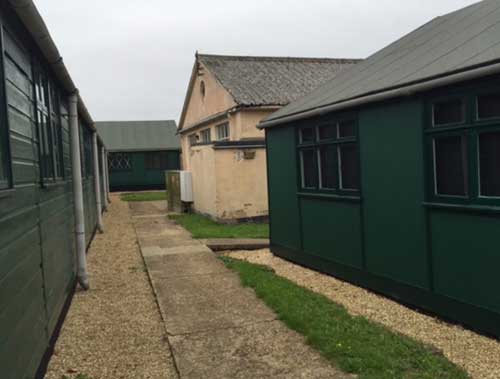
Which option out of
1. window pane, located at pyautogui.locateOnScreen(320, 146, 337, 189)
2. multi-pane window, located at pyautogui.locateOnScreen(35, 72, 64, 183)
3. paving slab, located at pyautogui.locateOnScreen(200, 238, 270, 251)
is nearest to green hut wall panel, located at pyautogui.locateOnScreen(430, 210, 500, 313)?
window pane, located at pyautogui.locateOnScreen(320, 146, 337, 189)

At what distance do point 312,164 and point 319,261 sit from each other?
61.7 inches

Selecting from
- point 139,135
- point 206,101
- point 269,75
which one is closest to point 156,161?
point 139,135

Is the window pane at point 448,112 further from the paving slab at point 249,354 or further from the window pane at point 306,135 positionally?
the window pane at point 306,135

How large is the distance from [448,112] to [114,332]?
421 cm

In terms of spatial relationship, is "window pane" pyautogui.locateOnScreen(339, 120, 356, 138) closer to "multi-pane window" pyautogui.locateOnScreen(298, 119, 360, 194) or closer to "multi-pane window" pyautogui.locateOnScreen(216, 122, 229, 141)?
"multi-pane window" pyautogui.locateOnScreen(298, 119, 360, 194)

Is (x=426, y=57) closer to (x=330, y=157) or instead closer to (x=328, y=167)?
(x=330, y=157)

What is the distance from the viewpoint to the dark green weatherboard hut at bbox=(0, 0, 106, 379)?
358 cm

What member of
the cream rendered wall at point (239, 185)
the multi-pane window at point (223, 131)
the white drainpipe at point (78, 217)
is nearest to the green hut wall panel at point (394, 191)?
the white drainpipe at point (78, 217)

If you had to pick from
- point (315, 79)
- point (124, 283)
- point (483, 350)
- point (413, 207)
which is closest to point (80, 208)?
point (124, 283)

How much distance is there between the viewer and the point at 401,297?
6652 millimetres

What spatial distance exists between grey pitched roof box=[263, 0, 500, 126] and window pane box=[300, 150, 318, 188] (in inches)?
28.1

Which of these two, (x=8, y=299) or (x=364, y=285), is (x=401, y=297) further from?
(x=8, y=299)

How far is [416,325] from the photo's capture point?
5.83m

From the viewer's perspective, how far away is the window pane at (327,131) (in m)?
8.05
